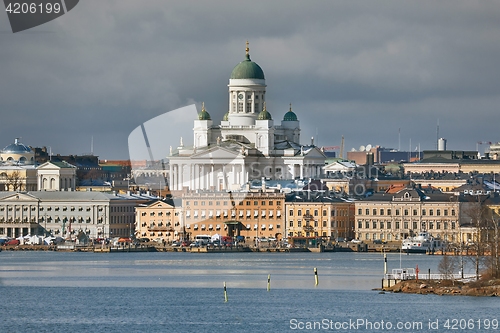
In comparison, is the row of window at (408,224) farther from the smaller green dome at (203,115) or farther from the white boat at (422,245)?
the smaller green dome at (203,115)

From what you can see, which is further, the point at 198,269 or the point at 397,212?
the point at 397,212

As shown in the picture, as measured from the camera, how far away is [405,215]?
115500mm

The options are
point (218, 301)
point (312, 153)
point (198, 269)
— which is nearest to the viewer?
point (218, 301)

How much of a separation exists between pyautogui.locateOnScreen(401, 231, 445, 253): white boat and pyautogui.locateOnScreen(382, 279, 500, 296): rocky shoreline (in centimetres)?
3825

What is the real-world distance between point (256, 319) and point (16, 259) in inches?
1618

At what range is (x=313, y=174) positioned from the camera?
143125 millimetres

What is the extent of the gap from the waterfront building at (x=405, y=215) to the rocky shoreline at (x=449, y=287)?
4552cm

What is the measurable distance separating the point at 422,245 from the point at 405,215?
28.9 feet

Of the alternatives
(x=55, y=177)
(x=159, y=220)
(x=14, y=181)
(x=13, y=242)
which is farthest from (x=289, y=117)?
(x=13, y=242)

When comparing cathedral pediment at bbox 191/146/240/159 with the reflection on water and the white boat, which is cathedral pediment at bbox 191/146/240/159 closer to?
the reflection on water

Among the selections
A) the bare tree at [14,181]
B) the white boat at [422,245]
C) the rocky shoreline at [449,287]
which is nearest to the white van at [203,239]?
the white boat at [422,245]

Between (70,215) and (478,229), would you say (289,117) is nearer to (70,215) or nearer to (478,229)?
(70,215)

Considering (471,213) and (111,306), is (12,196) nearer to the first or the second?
(471,213)

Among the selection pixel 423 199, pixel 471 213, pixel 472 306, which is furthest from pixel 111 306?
→ pixel 423 199
